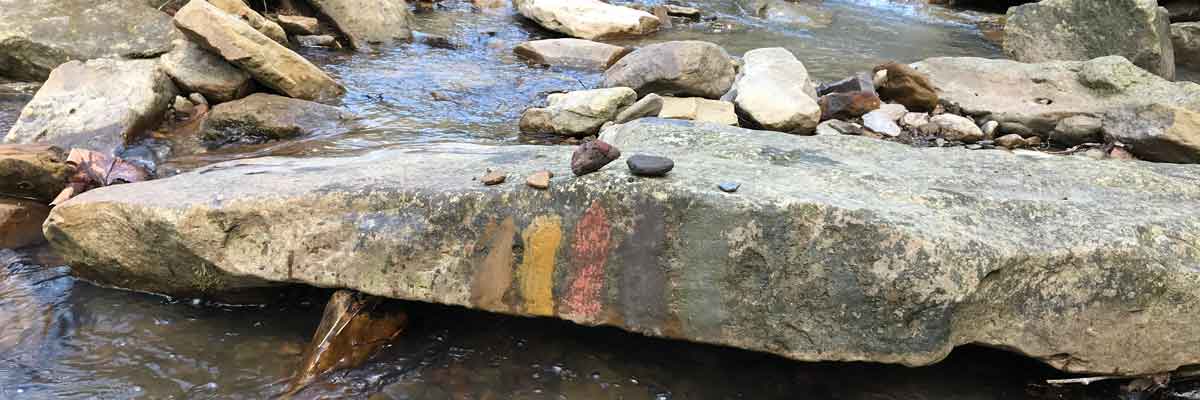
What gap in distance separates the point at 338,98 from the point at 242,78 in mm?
761

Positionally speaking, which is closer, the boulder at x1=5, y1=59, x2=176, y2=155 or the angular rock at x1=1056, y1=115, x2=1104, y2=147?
the boulder at x1=5, y1=59, x2=176, y2=155

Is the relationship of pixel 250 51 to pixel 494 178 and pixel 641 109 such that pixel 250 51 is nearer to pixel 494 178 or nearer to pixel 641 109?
pixel 641 109

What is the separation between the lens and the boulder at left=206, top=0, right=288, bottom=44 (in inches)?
293

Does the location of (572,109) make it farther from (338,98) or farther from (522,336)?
(522,336)

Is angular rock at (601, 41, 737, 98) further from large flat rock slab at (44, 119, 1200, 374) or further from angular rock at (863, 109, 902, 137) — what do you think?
large flat rock slab at (44, 119, 1200, 374)

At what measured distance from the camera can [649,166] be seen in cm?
279

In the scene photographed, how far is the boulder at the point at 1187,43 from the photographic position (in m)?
9.03

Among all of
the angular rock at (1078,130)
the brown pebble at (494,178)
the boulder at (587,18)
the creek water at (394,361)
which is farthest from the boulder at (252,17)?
the angular rock at (1078,130)

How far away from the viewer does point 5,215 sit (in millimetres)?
3973

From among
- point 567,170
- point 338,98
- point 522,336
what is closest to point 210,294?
point 522,336

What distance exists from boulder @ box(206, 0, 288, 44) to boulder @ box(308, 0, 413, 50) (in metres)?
1.05

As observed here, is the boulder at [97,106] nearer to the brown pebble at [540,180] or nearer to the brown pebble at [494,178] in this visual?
the brown pebble at [494,178]

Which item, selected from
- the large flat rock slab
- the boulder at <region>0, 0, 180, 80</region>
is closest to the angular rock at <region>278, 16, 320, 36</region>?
the boulder at <region>0, 0, 180, 80</region>

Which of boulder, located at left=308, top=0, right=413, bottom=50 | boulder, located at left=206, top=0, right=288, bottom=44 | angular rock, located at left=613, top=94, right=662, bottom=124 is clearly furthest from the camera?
boulder, located at left=308, top=0, right=413, bottom=50
